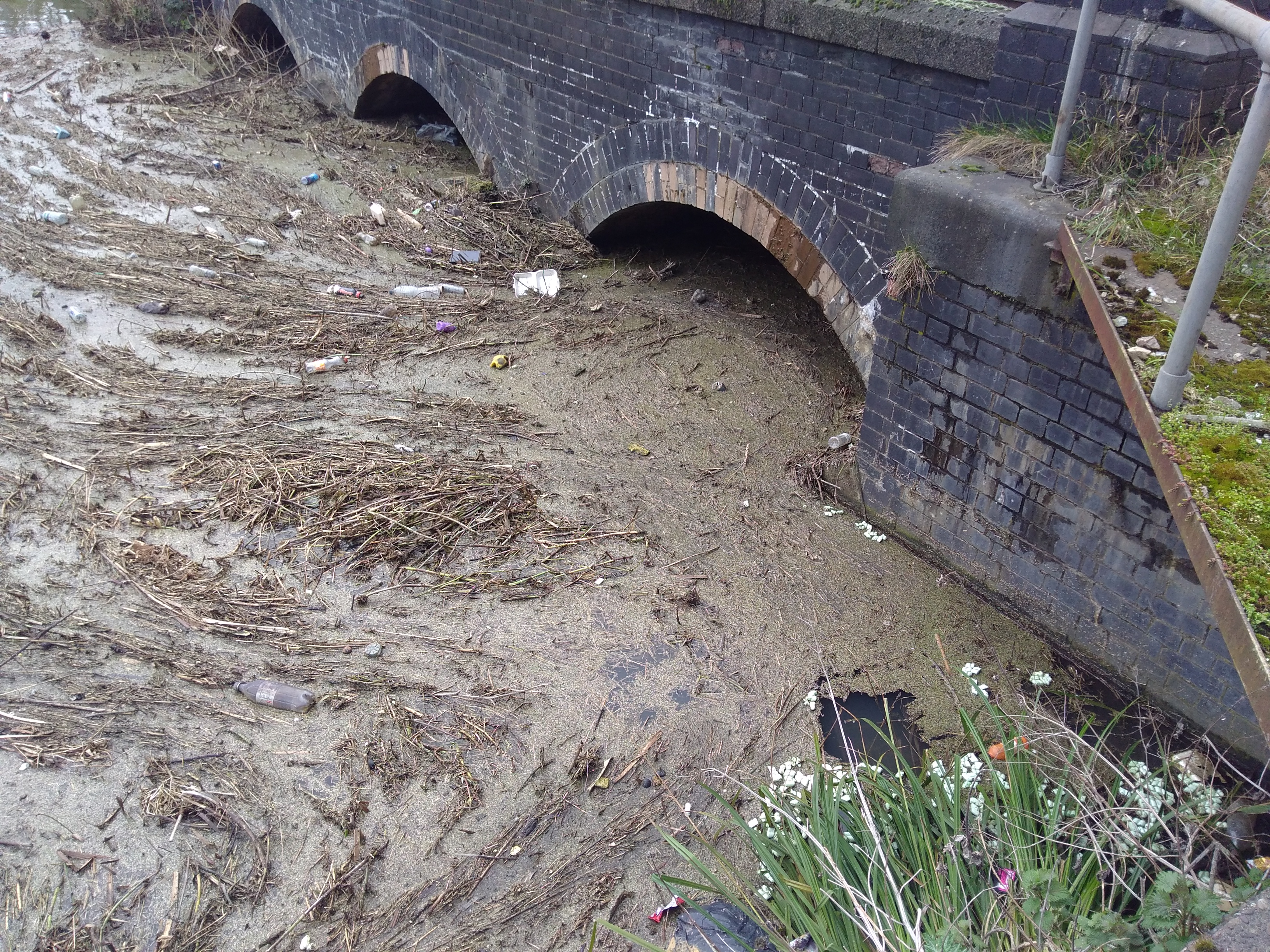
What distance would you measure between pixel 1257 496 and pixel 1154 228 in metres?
1.67

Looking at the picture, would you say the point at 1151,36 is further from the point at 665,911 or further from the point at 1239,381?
the point at 665,911

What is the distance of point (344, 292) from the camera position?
24.8 ft

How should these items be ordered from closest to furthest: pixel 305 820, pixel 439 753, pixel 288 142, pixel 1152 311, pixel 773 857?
pixel 773 857 → pixel 1152 311 → pixel 305 820 → pixel 439 753 → pixel 288 142

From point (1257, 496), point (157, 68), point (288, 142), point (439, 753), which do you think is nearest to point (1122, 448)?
point (1257, 496)

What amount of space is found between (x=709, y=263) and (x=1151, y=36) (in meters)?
4.44

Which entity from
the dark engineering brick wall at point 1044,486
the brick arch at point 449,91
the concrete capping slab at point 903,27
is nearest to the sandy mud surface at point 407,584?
the dark engineering brick wall at point 1044,486

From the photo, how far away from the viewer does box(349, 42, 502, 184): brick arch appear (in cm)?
880

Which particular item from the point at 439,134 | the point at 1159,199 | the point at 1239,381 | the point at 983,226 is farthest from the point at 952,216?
the point at 439,134

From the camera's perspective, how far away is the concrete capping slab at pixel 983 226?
393 centimetres

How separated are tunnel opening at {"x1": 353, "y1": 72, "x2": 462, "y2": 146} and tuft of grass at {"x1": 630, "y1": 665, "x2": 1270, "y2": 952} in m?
9.29

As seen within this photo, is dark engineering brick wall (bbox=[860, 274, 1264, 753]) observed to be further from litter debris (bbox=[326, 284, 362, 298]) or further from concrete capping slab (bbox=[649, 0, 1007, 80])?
litter debris (bbox=[326, 284, 362, 298])

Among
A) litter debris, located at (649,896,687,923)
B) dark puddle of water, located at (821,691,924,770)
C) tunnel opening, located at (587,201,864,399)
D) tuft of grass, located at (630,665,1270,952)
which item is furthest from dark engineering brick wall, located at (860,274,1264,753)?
litter debris, located at (649,896,687,923)

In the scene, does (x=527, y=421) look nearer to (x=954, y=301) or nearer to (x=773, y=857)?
(x=954, y=301)

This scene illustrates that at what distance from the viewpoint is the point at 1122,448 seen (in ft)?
12.5
